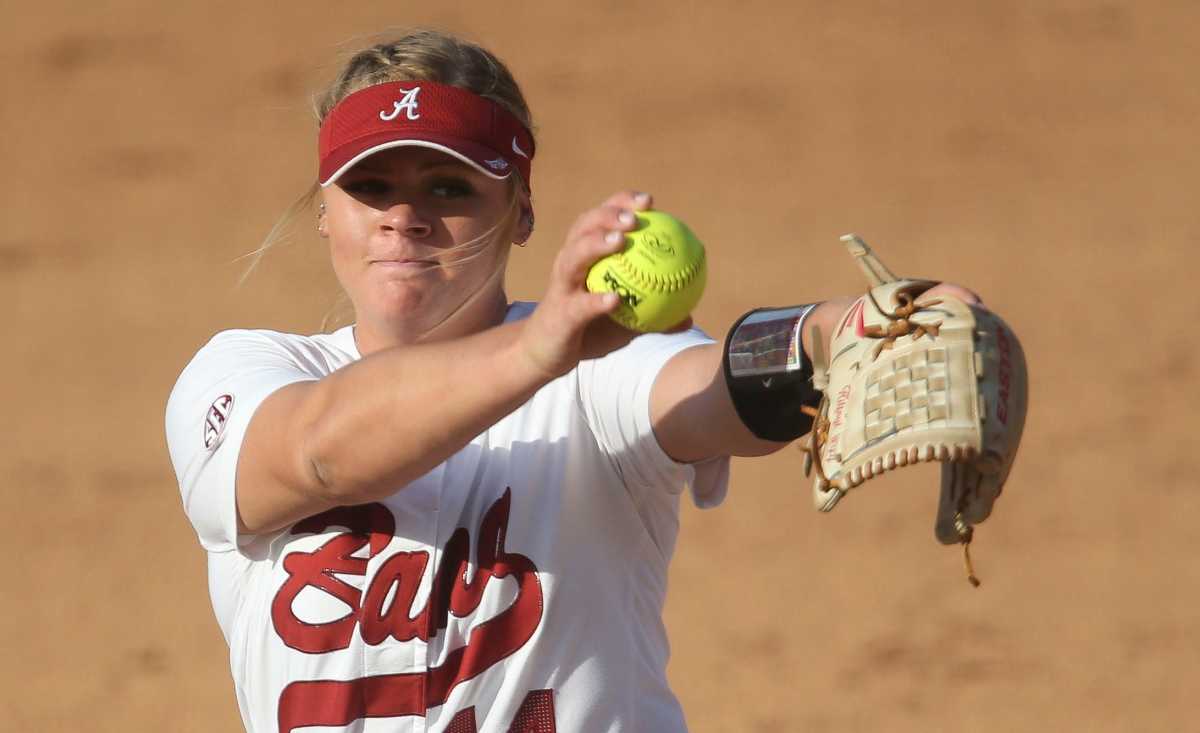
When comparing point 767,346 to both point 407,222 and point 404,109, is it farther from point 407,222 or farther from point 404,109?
point 404,109

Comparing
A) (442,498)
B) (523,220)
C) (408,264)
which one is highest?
(523,220)

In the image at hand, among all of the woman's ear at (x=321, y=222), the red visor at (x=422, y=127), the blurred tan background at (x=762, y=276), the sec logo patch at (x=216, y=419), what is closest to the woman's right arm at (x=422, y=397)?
the sec logo patch at (x=216, y=419)

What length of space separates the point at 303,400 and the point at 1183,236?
7.75 meters

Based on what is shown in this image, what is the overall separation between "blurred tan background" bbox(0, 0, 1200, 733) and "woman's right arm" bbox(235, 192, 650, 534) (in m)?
3.31

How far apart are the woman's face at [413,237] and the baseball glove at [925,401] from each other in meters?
0.66

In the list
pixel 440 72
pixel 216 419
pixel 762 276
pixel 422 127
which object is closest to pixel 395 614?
pixel 216 419

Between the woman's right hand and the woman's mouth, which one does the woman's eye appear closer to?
the woman's mouth

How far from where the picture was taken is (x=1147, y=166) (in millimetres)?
9602

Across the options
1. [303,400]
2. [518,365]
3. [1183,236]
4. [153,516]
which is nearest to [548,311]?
[518,365]

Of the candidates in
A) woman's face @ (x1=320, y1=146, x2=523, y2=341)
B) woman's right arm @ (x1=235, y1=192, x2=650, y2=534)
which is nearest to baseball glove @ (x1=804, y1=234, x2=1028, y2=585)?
woman's right arm @ (x1=235, y1=192, x2=650, y2=534)

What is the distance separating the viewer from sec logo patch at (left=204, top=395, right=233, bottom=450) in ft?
8.12

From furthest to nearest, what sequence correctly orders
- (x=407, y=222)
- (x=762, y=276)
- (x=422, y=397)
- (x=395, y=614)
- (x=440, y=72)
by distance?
(x=762, y=276) → (x=440, y=72) → (x=407, y=222) → (x=395, y=614) → (x=422, y=397)

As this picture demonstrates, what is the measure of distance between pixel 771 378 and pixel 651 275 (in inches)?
15.4

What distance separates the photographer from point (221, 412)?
2.49 metres
